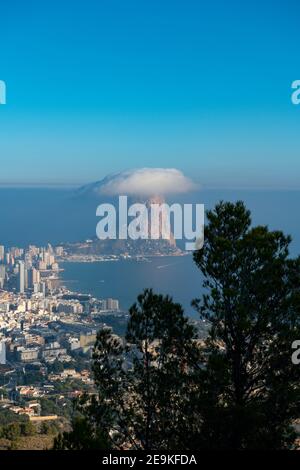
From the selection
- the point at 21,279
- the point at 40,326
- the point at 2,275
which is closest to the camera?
the point at 40,326

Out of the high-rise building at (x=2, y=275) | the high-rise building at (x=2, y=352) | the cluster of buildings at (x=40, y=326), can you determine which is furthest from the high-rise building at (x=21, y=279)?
the high-rise building at (x=2, y=352)

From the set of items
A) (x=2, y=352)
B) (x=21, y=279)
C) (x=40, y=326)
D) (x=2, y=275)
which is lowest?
(x=2, y=352)

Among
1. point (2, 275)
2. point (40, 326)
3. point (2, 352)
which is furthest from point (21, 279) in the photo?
point (2, 352)

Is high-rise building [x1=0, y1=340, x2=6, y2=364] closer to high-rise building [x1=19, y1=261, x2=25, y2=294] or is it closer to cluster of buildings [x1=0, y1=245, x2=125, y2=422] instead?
cluster of buildings [x1=0, y1=245, x2=125, y2=422]

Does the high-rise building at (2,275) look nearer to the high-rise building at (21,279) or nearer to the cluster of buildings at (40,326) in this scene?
the cluster of buildings at (40,326)

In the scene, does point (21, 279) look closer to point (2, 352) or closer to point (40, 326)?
point (40, 326)

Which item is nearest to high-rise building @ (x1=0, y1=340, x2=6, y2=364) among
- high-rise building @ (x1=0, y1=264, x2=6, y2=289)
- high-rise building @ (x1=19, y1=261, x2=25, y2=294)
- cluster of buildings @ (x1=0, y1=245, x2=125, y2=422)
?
cluster of buildings @ (x1=0, y1=245, x2=125, y2=422)

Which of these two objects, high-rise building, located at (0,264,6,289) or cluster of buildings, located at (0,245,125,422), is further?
high-rise building, located at (0,264,6,289)

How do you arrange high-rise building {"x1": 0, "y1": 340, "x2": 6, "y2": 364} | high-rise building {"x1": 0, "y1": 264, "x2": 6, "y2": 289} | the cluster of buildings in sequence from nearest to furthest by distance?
the cluster of buildings < high-rise building {"x1": 0, "y1": 340, "x2": 6, "y2": 364} < high-rise building {"x1": 0, "y1": 264, "x2": 6, "y2": 289}

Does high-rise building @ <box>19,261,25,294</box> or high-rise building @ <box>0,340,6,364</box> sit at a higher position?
high-rise building @ <box>19,261,25,294</box>
